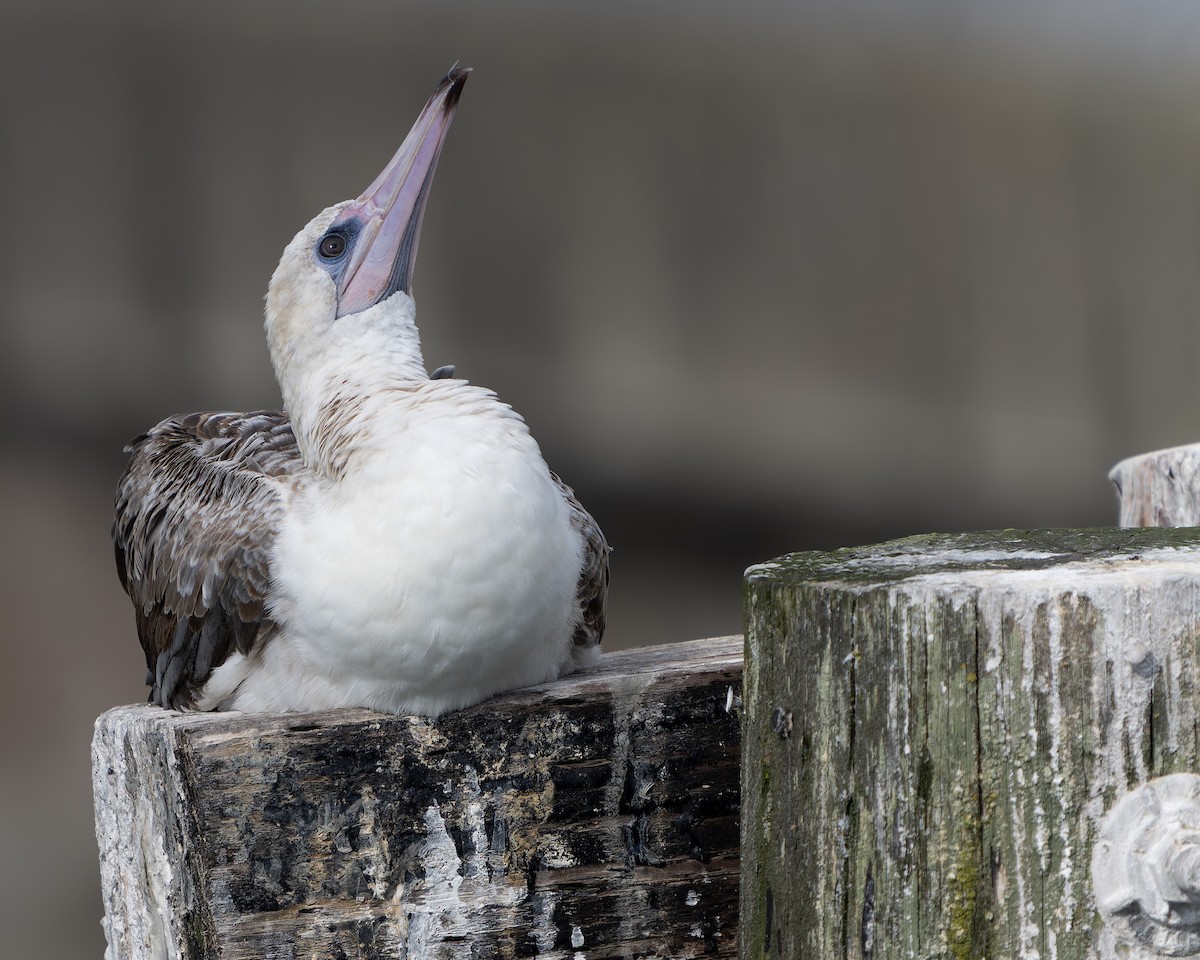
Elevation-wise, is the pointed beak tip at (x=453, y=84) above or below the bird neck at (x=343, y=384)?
above

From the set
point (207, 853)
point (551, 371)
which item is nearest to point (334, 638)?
point (207, 853)

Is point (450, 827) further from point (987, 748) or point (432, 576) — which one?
point (987, 748)

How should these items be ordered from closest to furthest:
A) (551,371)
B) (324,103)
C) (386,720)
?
(386,720), (324,103), (551,371)

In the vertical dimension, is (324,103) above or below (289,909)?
above

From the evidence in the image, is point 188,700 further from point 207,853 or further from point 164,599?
point 207,853

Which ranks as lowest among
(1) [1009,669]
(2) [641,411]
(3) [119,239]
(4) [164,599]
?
(1) [1009,669]

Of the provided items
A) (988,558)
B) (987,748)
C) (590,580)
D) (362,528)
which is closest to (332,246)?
(362,528)

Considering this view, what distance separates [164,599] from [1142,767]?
2.05 metres

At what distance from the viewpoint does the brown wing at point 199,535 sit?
108 inches

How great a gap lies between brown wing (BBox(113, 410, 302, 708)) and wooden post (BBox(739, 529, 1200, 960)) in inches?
48.9

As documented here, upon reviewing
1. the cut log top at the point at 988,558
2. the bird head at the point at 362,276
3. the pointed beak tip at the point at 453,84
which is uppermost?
the pointed beak tip at the point at 453,84

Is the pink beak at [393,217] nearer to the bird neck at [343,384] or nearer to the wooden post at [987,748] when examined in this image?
the bird neck at [343,384]

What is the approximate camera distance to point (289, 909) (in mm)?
2291

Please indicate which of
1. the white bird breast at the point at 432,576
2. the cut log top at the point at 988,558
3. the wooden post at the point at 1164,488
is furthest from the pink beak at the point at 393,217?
the wooden post at the point at 1164,488
